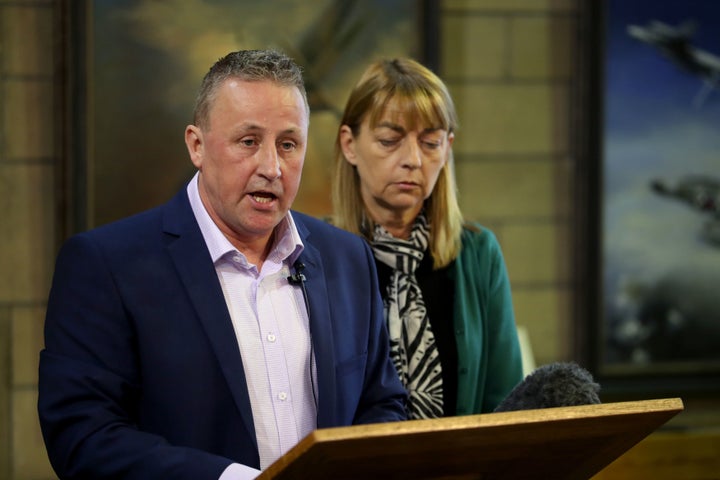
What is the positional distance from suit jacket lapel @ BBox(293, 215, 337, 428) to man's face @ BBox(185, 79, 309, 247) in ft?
0.57

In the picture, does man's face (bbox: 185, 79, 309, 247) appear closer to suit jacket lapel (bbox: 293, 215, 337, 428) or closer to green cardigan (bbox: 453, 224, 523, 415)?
suit jacket lapel (bbox: 293, 215, 337, 428)

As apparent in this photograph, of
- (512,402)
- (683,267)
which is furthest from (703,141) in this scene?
(512,402)

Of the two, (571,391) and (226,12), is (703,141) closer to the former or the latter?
(226,12)

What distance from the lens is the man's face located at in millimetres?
1973

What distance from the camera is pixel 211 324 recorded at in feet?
6.43

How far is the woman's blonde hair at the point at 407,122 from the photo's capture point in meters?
2.67

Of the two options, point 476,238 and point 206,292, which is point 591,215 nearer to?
point 476,238

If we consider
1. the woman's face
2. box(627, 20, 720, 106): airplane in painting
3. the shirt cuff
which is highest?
box(627, 20, 720, 106): airplane in painting

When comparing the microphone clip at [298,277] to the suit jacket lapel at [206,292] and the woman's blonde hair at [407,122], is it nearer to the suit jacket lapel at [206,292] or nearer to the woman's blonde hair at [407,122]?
the suit jacket lapel at [206,292]

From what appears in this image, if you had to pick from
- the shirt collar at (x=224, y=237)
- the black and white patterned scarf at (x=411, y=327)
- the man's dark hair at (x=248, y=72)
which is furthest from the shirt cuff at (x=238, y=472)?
the black and white patterned scarf at (x=411, y=327)

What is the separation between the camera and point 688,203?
4.89 m

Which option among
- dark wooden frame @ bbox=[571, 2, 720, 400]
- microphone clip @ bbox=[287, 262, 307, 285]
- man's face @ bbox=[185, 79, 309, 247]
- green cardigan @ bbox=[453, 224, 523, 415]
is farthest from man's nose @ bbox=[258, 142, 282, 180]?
dark wooden frame @ bbox=[571, 2, 720, 400]

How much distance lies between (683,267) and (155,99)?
2.61 meters

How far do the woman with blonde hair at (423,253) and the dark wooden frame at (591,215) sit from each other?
208 centimetres
